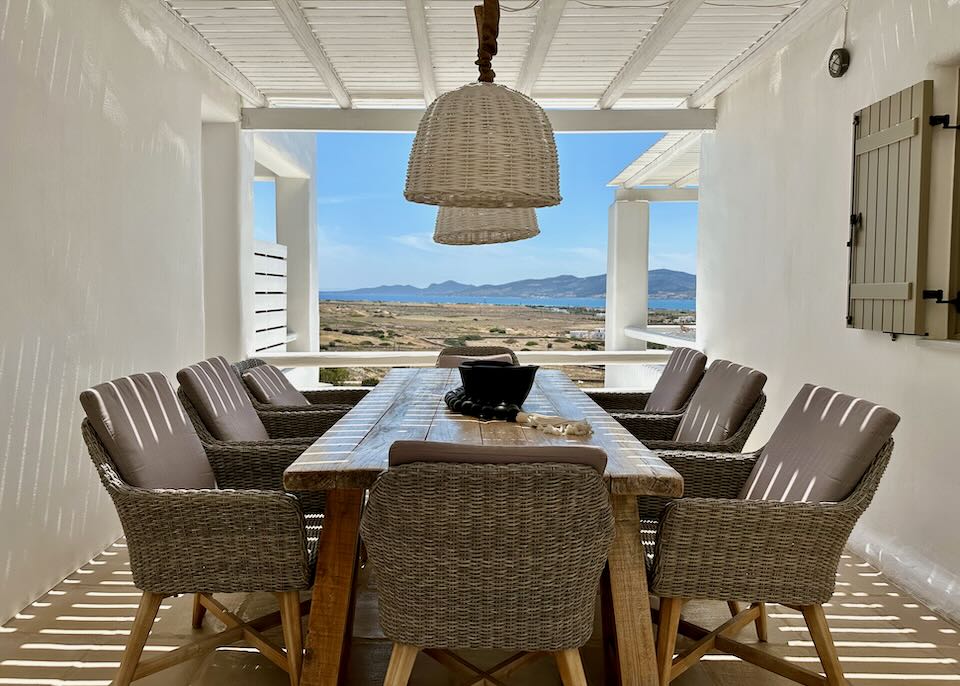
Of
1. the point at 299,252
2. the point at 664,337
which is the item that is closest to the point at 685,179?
the point at 664,337

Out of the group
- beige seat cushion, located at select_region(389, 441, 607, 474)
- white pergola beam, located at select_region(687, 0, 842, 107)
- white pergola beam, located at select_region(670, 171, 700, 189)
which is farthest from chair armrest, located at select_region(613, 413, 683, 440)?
white pergola beam, located at select_region(670, 171, 700, 189)

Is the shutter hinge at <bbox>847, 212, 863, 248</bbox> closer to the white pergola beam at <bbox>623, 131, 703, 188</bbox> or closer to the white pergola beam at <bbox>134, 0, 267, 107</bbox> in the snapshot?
the white pergola beam at <bbox>623, 131, 703, 188</bbox>

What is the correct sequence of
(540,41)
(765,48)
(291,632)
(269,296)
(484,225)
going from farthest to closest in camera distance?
1. (269,296)
2. (765,48)
3. (540,41)
4. (484,225)
5. (291,632)

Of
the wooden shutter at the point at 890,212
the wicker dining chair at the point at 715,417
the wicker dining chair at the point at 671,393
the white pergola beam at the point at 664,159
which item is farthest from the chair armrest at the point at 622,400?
the white pergola beam at the point at 664,159

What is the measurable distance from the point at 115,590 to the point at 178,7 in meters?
2.86

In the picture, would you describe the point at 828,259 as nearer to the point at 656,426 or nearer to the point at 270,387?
the point at 656,426

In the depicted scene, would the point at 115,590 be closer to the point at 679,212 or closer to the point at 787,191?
the point at 787,191

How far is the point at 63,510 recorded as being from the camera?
354 centimetres

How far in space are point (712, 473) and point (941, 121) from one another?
1.71 meters

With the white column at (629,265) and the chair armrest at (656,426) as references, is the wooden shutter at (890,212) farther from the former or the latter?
the white column at (629,265)

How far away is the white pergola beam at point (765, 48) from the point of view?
4.22m

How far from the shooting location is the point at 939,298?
3275mm

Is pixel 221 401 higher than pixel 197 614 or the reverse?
higher

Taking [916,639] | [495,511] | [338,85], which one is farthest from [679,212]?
[495,511]
